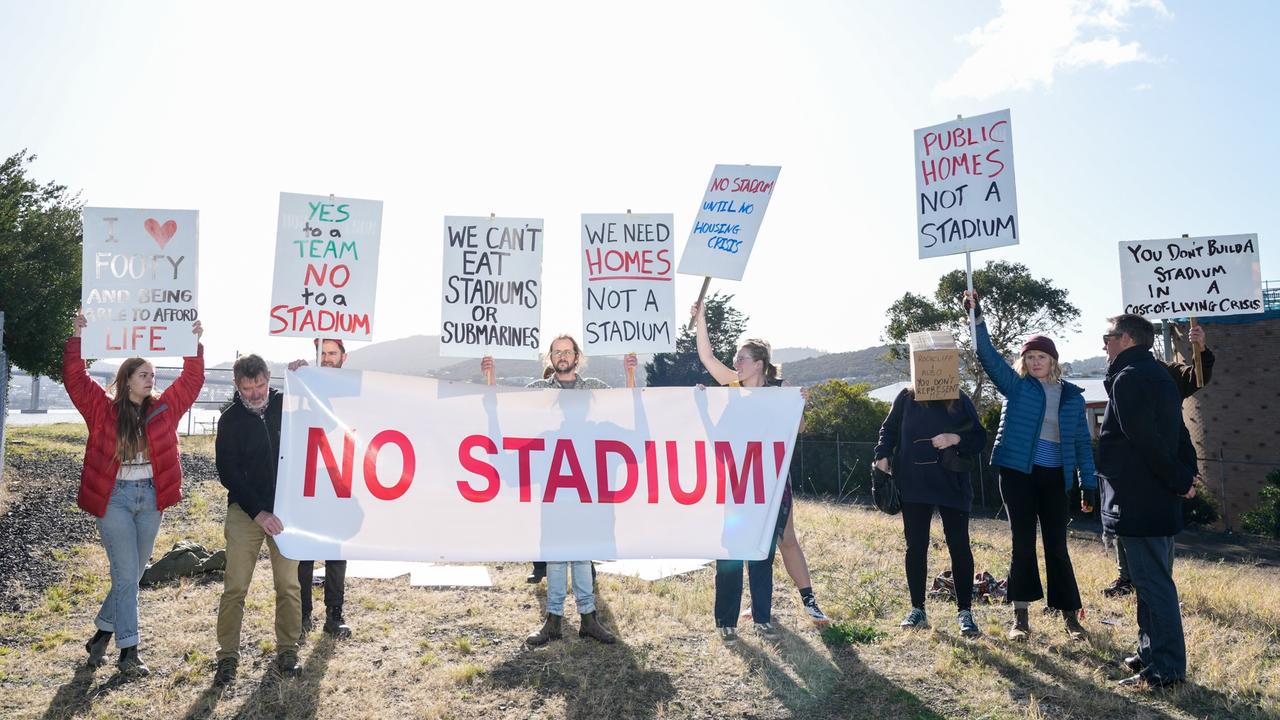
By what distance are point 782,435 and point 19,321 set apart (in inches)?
725

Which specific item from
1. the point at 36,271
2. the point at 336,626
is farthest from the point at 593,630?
the point at 36,271

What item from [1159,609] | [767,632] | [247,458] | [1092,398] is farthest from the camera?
[1092,398]

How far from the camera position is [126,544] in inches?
193

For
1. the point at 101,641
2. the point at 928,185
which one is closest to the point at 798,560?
the point at 928,185

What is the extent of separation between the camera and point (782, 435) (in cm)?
550

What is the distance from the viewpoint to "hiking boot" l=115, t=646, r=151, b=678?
15.8 feet

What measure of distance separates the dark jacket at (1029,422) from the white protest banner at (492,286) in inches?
135

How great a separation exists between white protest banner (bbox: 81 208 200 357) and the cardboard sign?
5133 mm

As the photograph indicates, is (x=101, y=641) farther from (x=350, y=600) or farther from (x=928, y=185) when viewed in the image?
(x=928, y=185)

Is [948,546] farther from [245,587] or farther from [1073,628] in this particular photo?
[245,587]

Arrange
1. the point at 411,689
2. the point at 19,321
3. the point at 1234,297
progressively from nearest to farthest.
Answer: the point at 411,689 < the point at 1234,297 < the point at 19,321

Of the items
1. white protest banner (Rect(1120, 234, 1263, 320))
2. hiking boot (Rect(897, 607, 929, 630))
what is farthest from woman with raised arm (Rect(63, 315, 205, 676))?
white protest banner (Rect(1120, 234, 1263, 320))

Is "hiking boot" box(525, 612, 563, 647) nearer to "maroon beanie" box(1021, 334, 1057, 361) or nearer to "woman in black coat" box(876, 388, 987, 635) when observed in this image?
"woman in black coat" box(876, 388, 987, 635)

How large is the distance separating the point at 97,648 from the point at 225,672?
0.96 meters
